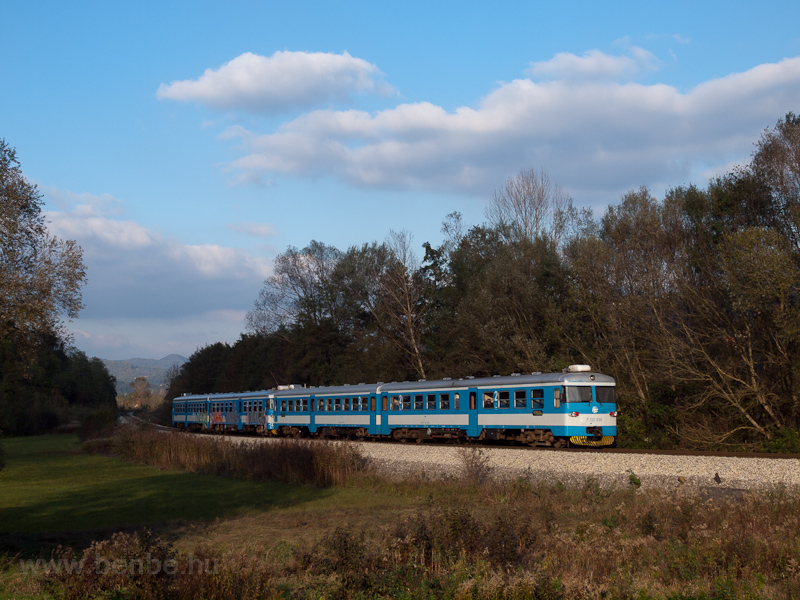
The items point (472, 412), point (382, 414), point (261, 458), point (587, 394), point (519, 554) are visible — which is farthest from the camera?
point (382, 414)

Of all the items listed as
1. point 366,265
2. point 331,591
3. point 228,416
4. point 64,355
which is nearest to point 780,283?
point 331,591

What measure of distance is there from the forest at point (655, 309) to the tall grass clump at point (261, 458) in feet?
40.6

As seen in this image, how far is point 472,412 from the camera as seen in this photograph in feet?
86.5

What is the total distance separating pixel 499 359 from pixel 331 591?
29192 mm

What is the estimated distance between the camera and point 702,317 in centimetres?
2573

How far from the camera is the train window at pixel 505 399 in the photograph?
24.9 metres

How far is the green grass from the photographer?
49.9 ft

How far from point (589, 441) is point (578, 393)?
1791mm

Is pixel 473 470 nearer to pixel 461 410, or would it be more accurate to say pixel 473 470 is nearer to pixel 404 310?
pixel 461 410

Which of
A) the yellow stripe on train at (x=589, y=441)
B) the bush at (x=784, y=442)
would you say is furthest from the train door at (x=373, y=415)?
the bush at (x=784, y=442)

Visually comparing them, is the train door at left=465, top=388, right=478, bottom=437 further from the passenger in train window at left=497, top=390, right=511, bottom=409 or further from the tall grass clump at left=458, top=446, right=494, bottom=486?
the tall grass clump at left=458, top=446, right=494, bottom=486

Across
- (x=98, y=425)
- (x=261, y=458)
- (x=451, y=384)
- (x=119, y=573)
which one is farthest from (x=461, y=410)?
(x=98, y=425)

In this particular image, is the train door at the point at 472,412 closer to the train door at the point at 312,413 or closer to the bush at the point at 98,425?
the train door at the point at 312,413

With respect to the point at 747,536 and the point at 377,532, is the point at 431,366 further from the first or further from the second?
the point at 747,536
